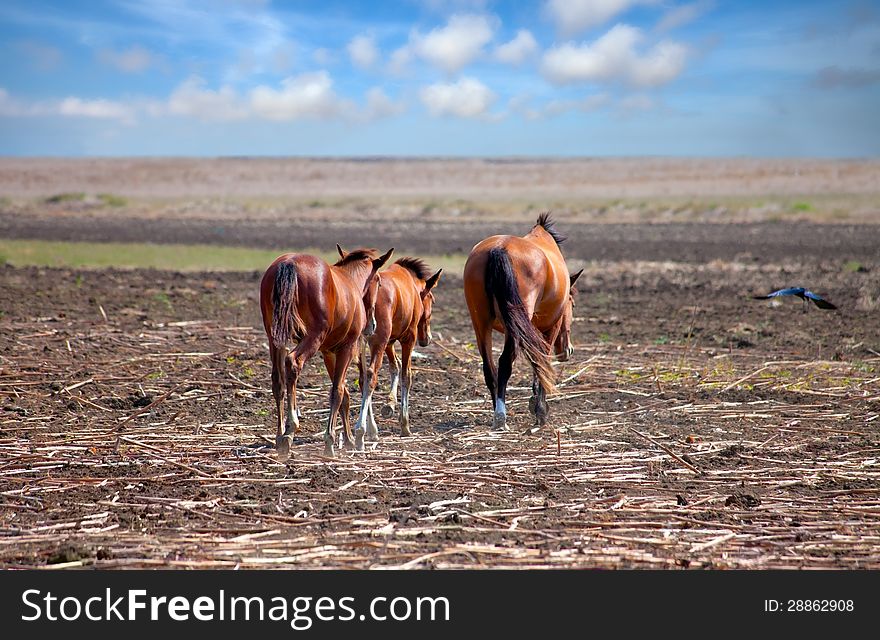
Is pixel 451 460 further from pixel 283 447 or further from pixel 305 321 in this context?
pixel 305 321

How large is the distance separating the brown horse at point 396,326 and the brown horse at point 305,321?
1.56 ft

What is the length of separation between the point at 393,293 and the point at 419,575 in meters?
4.19

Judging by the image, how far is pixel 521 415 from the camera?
33.7 ft

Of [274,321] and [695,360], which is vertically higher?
[274,321]

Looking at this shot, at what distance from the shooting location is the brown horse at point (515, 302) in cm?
947

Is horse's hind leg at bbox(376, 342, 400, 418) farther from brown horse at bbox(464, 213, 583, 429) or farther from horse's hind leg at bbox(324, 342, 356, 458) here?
horse's hind leg at bbox(324, 342, 356, 458)

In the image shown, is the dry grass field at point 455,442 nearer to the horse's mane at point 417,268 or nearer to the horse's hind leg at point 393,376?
the horse's hind leg at point 393,376

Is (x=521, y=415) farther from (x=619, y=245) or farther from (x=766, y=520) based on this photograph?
(x=619, y=245)

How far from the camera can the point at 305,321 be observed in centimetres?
781

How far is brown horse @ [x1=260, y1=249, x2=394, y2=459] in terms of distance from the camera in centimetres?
760

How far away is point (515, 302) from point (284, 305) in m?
2.86

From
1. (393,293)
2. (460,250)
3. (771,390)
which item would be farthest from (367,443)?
(460,250)

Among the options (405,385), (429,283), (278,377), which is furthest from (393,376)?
(278,377)

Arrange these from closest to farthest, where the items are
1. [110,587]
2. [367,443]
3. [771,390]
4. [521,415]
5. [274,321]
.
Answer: [110,587] < [274,321] < [367,443] < [521,415] < [771,390]
